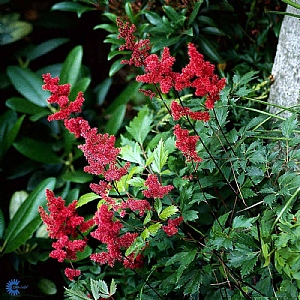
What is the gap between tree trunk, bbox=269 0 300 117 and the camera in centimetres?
132

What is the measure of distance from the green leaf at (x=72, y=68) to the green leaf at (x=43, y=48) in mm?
311

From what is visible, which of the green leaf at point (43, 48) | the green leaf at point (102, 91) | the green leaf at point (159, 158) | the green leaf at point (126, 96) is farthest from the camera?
the green leaf at point (43, 48)

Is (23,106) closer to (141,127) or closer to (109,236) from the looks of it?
(141,127)

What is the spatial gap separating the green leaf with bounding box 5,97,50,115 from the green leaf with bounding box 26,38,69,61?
1.31ft

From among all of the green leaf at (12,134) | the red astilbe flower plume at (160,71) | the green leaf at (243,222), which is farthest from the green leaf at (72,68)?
the green leaf at (243,222)

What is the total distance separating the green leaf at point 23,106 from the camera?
1.80 metres

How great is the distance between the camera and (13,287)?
1429 mm

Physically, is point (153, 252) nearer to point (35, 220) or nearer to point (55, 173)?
point (35, 220)

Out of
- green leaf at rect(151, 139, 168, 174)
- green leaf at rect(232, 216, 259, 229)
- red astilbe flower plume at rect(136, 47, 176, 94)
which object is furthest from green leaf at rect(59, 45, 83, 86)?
green leaf at rect(232, 216, 259, 229)

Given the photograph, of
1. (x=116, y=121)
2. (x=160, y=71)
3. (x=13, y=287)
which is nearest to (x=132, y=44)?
(x=160, y=71)

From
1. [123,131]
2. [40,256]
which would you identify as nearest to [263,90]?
[123,131]

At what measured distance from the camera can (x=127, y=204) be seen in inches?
39.1

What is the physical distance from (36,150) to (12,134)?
107 mm

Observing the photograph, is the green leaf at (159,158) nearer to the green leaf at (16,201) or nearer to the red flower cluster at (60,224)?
the red flower cluster at (60,224)
